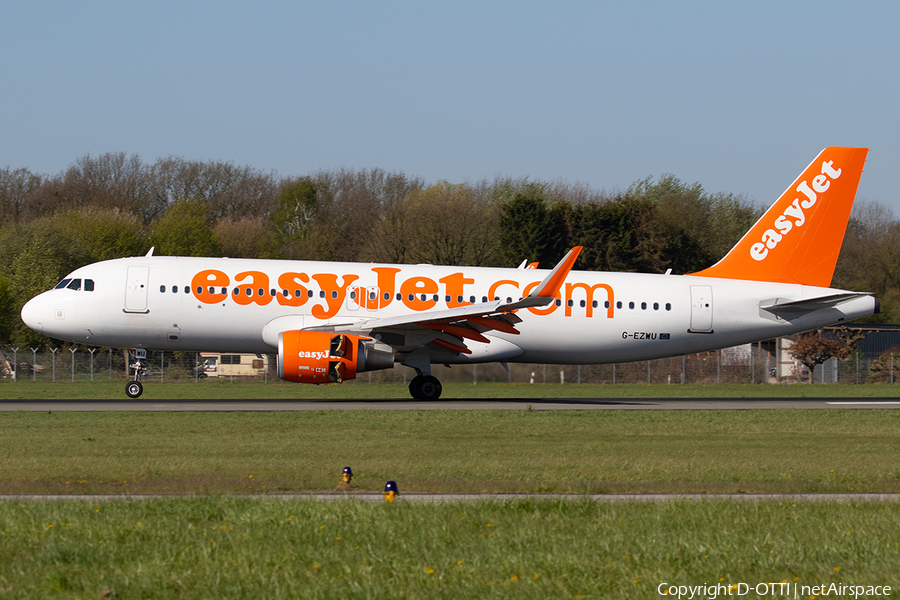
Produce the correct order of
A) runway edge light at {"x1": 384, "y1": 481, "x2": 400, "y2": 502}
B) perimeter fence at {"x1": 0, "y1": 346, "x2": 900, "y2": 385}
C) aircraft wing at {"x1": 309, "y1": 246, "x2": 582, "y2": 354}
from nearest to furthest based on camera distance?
1. runway edge light at {"x1": 384, "y1": 481, "x2": 400, "y2": 502}
2. aircraft wing at {"x1": 309, "y1": 246, "x2": 582, "y2": 354}
3. perimeter fence at {"x1": 0, "y1": 346, "x2": 900, "y2": 385}

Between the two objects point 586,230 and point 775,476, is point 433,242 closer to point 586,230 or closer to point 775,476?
point 586,230

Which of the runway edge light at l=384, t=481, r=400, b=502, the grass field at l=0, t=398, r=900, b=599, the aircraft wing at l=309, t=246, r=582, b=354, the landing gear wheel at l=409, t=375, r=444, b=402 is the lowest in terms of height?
the grass field at l=0, t=398, r=900, b=599

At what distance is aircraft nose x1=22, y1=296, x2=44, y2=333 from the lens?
96.7 feet

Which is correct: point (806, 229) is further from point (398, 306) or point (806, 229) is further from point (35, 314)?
point (35, 314)

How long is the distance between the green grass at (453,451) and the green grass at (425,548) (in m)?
2.16

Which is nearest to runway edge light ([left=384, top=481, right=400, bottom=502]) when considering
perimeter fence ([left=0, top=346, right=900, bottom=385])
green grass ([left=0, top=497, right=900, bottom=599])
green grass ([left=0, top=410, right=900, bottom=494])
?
green grass ([left=0, top=497, right=900, bottom=599])

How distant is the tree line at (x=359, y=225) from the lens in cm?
6825

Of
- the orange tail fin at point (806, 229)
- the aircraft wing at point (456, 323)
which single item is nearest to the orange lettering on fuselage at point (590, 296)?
the aircraft wing at point (456, 323)

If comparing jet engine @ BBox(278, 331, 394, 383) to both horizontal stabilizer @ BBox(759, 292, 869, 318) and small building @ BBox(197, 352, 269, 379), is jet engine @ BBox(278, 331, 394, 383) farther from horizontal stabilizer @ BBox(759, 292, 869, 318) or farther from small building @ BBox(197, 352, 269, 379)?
small building @ BBox(197, 352, 269, 379)

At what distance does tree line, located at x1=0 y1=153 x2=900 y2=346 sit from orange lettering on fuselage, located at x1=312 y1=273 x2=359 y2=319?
33231 millimetres

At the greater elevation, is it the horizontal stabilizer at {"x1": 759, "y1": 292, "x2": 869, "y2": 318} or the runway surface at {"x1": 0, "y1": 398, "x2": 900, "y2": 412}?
the horizontal stabilizer at {"x1": 759, "y1": 292, "x2": 869, "y2": 318}

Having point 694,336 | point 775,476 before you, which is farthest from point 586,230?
point 775,476

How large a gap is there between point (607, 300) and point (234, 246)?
5640 centimetres

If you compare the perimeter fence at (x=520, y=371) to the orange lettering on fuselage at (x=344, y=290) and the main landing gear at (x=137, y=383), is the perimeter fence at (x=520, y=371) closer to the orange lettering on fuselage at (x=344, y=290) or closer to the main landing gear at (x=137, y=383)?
the orange lettering on fuselage at (x=344, y=290)
